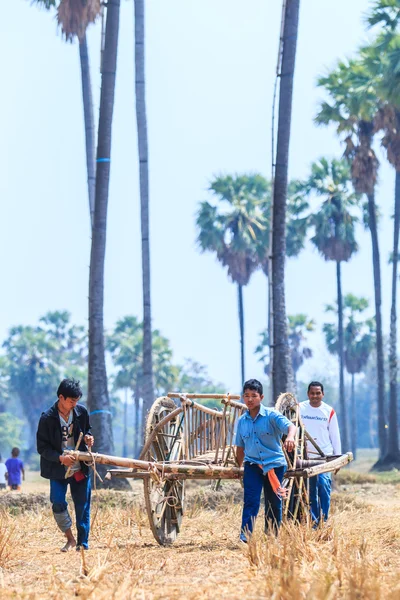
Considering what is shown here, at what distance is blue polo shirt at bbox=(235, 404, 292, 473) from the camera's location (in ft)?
32.6

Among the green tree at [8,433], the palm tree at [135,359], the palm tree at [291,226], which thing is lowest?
the green tree at [8,433]

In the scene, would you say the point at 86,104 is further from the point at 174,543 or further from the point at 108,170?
the point at 174,543

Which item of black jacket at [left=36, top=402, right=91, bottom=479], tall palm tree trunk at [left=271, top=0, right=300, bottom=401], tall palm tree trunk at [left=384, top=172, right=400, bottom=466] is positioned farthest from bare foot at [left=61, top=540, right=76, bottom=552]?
tall palm tree trunk at [left=384, top=172, right=400, bottom=466]

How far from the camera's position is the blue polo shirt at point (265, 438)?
391 inches

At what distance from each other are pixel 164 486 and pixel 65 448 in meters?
1.96

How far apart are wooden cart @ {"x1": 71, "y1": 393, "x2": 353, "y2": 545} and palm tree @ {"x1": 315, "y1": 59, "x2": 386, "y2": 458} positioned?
21.1 meters

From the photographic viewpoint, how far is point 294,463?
10523 mm

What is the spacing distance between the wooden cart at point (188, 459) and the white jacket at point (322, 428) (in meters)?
0.13

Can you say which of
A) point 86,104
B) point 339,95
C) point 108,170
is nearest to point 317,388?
point 108,170

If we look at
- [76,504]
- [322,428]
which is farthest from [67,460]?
[322,428]

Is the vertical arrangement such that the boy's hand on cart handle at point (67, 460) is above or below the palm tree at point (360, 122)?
below

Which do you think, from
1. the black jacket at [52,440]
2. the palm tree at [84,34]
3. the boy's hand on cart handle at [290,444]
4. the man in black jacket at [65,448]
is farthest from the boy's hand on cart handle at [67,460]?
the palm tree at [84,34]

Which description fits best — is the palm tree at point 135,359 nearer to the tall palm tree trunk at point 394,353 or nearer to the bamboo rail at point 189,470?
the tall palm tree trunk at point 394,353

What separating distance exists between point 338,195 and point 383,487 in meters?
23.1
